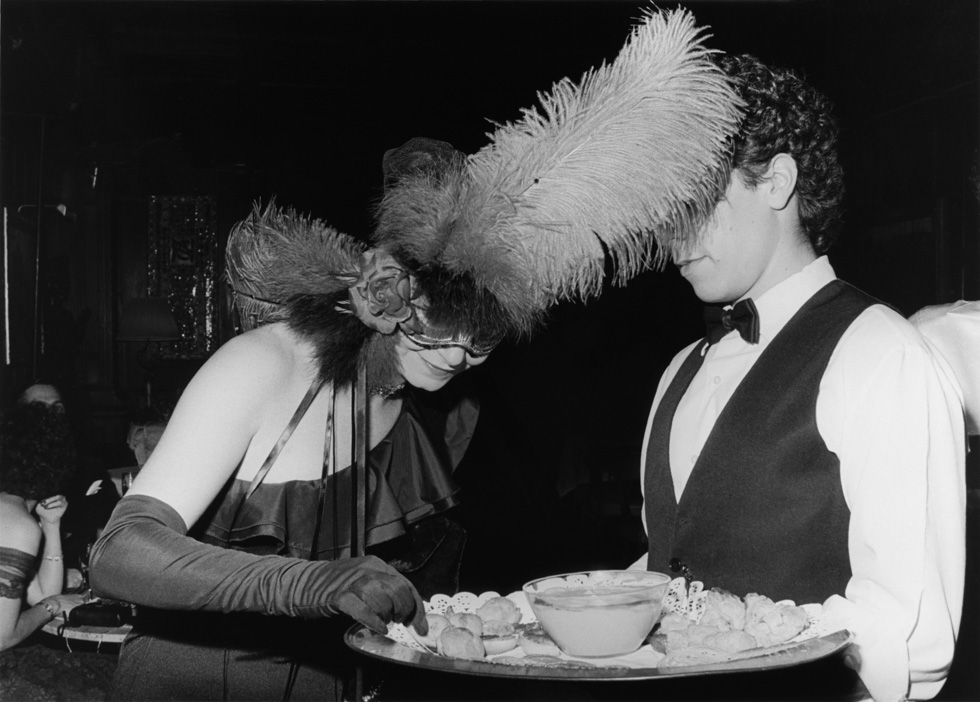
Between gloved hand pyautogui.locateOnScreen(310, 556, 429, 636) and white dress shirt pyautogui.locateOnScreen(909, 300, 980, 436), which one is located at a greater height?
white dress shirt pyautogui.locateOnScreen(909, 300, 980, 436)

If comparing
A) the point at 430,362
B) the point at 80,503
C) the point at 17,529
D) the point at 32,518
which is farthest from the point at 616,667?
the point at 80,503

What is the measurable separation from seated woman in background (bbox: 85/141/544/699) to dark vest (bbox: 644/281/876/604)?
0.36 meters

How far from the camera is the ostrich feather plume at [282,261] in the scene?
1250 millimetres

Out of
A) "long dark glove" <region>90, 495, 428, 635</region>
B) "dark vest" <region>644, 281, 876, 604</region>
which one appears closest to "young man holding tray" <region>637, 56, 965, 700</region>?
"dark vest" <region>644, 281, 876, 604</region>

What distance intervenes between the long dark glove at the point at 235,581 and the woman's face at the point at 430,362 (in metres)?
0.31

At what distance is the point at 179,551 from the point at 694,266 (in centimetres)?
80

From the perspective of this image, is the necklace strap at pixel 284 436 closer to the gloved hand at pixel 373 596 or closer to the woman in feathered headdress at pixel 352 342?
the woman in feathered headdress at pixel 352 342

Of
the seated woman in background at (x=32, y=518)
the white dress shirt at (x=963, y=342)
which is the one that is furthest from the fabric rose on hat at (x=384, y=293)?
the seated woman in background at (x=32, y=518)

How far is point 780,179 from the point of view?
1.29m

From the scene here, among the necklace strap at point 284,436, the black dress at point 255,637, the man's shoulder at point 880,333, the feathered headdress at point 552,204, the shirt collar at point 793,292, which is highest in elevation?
the feathered headdress at point 552,204

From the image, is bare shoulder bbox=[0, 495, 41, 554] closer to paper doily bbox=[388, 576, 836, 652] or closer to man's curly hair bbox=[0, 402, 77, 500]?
man's curly hair bbox=[0, 402, 77, 500]

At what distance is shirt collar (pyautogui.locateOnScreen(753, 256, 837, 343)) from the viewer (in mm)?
1306

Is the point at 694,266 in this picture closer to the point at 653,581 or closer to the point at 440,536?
the point at 653,581

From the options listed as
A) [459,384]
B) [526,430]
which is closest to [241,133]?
[526,430]
